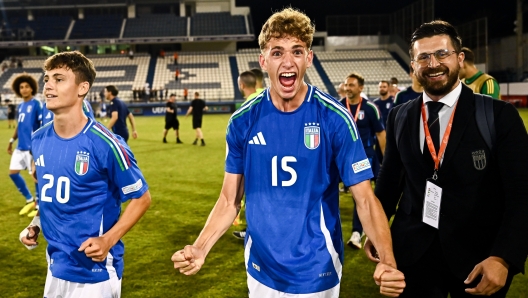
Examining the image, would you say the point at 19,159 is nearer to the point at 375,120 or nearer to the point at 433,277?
the point at 375,120

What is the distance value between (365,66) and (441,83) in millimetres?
→ 46559

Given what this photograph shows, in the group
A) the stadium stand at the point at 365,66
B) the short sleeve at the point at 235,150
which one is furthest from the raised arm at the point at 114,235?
the stadium stand at the point at 365,66

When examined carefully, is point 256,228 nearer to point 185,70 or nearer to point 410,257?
point 410,257

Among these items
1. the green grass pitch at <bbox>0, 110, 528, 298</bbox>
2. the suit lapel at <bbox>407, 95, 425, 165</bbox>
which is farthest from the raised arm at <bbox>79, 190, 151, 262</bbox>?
the green grass pitch at <bbox>0, 110, 528, 298</bbox>

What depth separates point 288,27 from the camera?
2.34 metres

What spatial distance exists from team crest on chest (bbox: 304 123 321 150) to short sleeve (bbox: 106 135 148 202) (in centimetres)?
119

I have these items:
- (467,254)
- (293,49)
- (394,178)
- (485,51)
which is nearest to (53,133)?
(293,49)

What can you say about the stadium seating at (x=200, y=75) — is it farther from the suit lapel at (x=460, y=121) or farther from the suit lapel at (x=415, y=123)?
the suit lapel at (x=460, y=121)

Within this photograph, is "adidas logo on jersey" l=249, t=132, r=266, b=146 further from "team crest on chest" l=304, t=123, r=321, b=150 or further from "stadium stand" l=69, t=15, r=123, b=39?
"stadium stand" l=69, t=15, r=123, b=39

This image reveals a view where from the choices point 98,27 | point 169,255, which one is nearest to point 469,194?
point 169,255

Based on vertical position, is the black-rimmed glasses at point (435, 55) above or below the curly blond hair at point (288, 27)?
below

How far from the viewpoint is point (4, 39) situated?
161 ft

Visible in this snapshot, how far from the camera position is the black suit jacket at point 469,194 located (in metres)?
2.31

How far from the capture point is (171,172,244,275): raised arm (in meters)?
2.25
